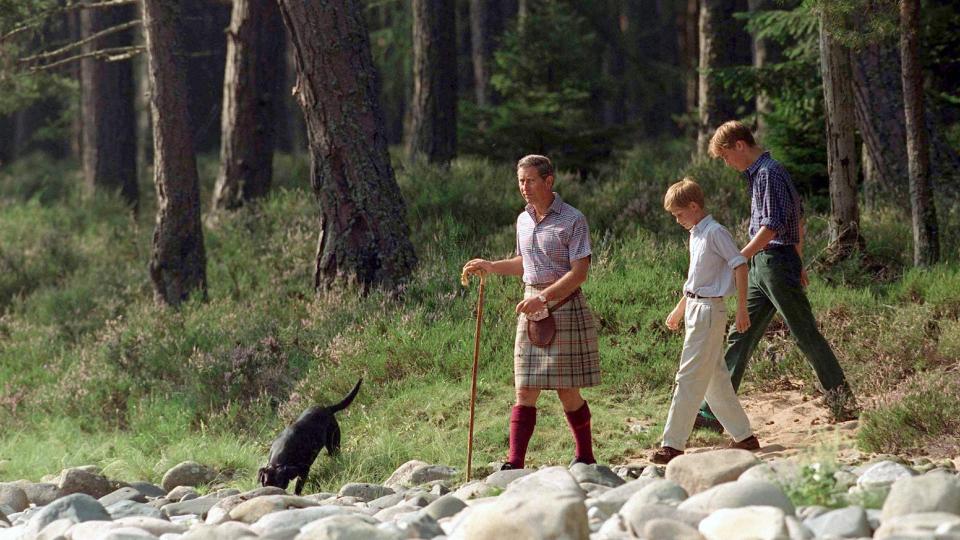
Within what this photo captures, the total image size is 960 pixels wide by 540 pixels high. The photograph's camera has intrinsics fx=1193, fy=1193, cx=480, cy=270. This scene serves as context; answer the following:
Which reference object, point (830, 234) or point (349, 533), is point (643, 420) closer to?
point (830, 234)

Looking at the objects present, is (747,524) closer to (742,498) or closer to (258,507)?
(742,498)

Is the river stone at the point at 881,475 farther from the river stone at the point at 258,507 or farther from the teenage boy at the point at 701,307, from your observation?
the river stone at the point at 258,507

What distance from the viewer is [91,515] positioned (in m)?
6.73

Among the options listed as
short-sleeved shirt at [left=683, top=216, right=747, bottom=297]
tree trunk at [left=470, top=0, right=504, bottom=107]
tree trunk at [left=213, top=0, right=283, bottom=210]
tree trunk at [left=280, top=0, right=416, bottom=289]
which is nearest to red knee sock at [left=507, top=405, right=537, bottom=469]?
short-sleeved shirt at [left=683, top=216, right=747, bottom=297]

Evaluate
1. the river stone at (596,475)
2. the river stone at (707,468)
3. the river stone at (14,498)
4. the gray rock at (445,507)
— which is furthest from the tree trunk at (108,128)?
the river stone at (707,468)

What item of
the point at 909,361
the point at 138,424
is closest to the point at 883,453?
the point at 909,361

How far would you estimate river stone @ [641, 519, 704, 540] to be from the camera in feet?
16.6

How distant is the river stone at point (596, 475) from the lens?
691 centimetres

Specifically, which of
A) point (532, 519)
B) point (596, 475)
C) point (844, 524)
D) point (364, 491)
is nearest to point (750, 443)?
point (596, 475)

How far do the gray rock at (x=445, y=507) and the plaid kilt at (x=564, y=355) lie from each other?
122cm

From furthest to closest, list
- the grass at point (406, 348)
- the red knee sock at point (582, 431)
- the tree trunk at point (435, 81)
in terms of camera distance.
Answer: the tree trunk at point (435, 81) → the grass at point (406, 348) → the red knee sock at point (582, 431)

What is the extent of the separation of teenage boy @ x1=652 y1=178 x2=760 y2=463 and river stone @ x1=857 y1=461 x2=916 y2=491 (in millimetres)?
1328

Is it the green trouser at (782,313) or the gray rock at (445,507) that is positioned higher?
the green trouser at (782,313)

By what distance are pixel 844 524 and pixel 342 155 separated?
764 centimetres
